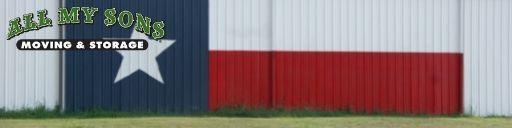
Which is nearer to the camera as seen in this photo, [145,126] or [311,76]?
[145,126]

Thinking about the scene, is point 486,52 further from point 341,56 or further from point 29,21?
point 29,21

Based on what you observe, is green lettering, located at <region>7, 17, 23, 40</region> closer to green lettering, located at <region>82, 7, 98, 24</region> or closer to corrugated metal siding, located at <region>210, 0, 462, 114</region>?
green lettering, located at <region>82, 7, 98, 24</region>

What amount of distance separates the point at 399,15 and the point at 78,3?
758 cm

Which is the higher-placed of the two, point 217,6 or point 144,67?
point 217,6

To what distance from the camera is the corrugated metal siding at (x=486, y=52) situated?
22500mm

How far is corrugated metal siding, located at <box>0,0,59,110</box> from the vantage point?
2108cm

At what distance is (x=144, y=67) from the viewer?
21484 millimetres

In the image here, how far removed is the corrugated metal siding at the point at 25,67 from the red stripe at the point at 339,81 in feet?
12.3

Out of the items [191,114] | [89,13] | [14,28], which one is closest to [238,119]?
[191,114]

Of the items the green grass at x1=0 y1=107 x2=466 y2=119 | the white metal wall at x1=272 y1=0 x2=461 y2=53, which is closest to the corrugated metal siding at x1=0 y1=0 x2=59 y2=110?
the green grass at x1=0 y1=107 x2=466 y2=119

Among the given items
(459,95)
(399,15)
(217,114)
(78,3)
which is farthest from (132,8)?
(459,95)

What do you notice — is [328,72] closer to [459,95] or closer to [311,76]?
[311,76]

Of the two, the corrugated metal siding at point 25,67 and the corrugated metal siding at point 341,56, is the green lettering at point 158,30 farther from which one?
the corrugated metal siding at point 25,67

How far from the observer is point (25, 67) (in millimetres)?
21141
